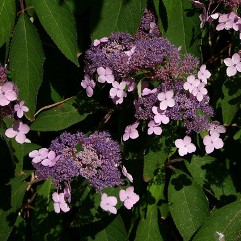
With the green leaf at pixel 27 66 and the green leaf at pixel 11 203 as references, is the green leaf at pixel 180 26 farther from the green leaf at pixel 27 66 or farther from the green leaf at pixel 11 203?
the green leaf at pixel 11 203

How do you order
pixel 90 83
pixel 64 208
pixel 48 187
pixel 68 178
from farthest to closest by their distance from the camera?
pixel 48 187 → pixel 90 83 → pixel 64 208 → pixel 68 178

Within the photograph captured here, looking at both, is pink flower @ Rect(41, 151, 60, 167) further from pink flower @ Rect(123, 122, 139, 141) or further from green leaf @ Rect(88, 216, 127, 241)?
green leaf @ Rect(88, 216, 127, 241)

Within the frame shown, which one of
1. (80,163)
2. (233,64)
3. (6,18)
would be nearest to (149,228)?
(80,163)

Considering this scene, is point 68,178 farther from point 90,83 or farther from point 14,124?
point 90,83

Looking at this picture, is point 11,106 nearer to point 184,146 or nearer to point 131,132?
point 131,132

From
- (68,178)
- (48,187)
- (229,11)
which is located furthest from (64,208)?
(229,11)
